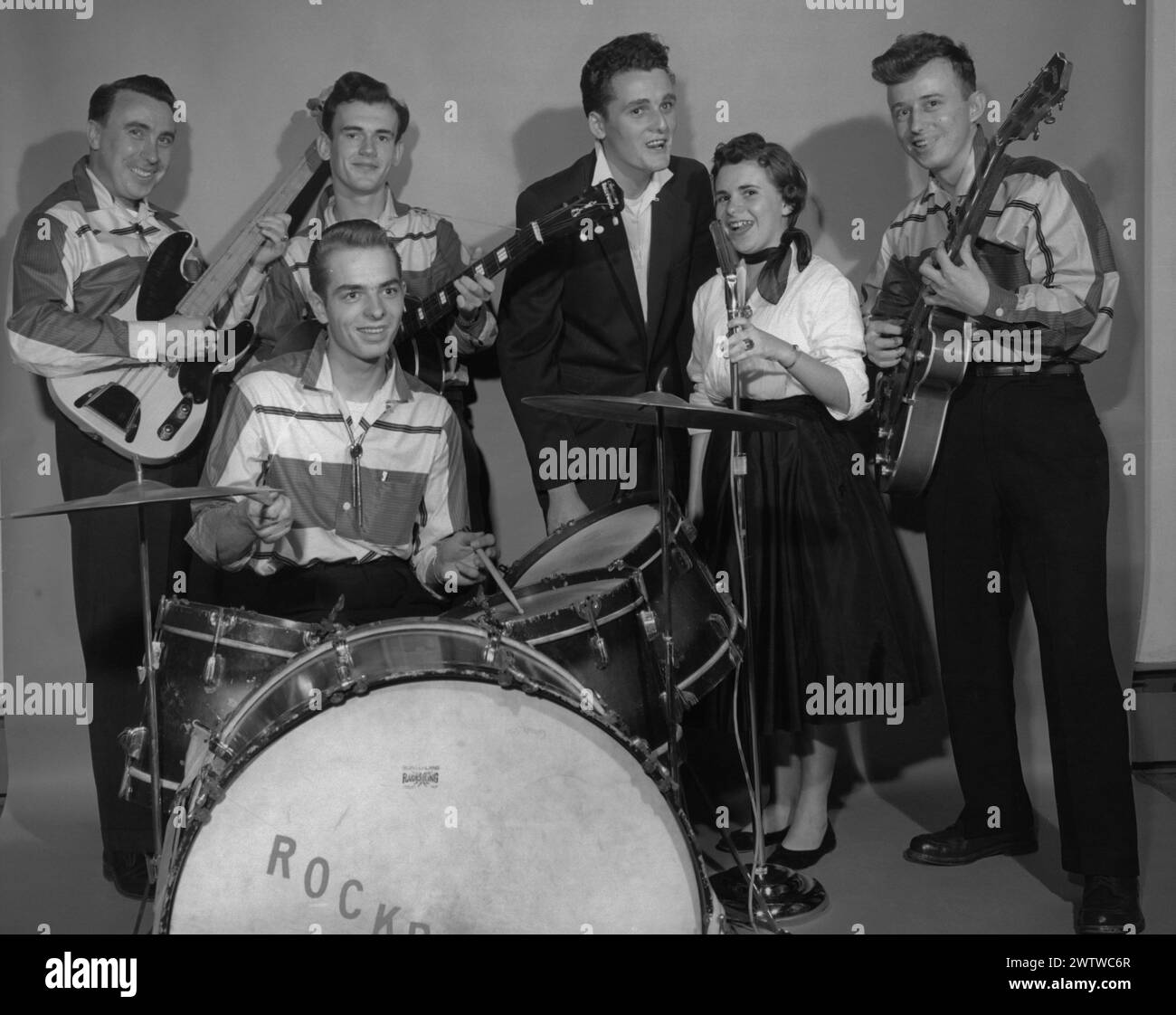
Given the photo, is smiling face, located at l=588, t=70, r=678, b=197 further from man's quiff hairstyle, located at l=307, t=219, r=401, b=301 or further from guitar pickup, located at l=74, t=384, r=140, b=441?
guitar pickup, located at l=74, t=384, r=140, b=441

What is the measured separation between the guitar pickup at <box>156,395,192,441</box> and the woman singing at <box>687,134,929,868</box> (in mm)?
1355

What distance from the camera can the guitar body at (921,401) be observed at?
3.33 metres

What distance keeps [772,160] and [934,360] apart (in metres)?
0.61

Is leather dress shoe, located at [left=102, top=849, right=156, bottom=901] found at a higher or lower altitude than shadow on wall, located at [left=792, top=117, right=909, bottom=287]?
lower

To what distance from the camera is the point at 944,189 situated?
3.53 m

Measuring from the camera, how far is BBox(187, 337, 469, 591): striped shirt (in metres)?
3.25

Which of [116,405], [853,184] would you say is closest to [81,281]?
[116,405]

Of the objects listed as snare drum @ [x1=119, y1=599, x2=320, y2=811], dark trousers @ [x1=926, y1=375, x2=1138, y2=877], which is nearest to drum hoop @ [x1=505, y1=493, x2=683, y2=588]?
snare drum @ [x1=119, y1=599, x2=320, y2=811]

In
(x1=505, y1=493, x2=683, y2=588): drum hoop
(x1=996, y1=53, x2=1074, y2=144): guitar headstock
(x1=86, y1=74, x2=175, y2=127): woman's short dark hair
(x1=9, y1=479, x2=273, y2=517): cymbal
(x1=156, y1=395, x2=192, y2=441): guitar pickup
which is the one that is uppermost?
(x1=86, y1=74, x2=175, y2=127): woman's short dark hair

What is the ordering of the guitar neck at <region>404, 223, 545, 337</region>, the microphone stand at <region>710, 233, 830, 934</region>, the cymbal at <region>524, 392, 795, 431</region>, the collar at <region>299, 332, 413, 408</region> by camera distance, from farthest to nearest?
the guitar neck at <region>404, 223, 545, 337</region> → the collar at <region>299, 332, 413, 408</region> → the microphone stand at <region>710, 233, 830, 934</region> → the cymbal at <region>524, 392, 795, 431</region>

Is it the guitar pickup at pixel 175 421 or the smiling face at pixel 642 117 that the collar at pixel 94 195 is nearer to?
the guitar pickup at pixel 175 421

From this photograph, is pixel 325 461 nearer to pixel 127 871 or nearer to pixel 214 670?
pixel 214 670
